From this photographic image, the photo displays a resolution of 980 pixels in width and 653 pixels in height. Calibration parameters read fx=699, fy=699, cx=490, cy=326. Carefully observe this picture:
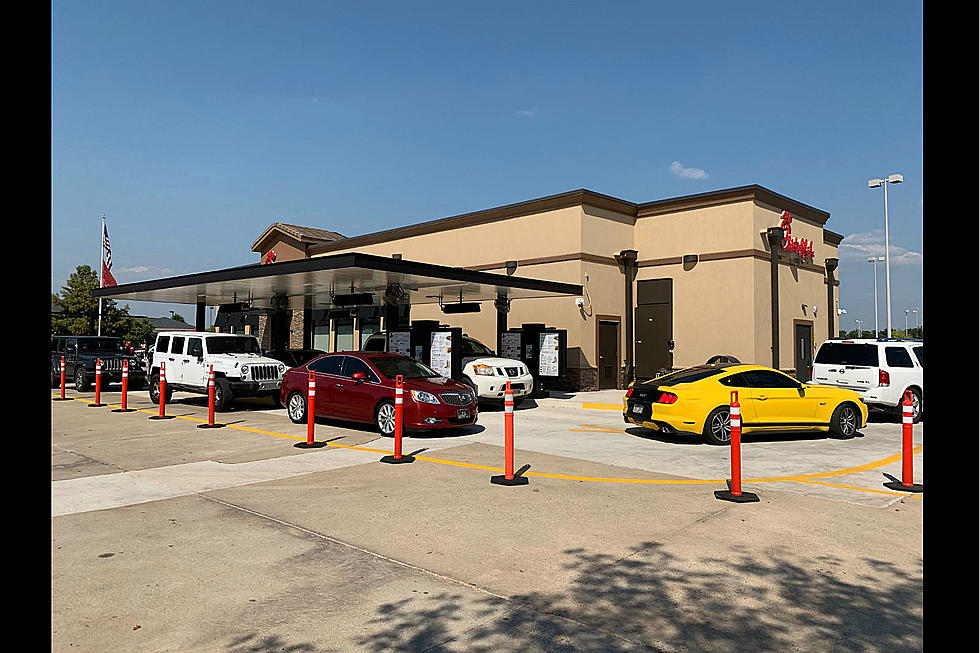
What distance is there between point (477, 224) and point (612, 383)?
8.50 m

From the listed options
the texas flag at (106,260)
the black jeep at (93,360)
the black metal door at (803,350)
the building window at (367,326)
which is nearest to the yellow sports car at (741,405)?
the black metal door at (803,350)

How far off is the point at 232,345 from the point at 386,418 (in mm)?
7790

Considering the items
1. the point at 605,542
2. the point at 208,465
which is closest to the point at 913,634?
the point at 605,542

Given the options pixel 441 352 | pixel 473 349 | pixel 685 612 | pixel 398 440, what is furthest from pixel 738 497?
pixel 473 349

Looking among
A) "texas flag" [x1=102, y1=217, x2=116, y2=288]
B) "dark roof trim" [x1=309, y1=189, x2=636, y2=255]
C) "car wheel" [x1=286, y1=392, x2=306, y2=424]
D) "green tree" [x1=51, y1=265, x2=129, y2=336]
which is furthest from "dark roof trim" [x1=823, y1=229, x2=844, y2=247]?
"green tree" [x1=51, y1=265, x2=129, y2=336]

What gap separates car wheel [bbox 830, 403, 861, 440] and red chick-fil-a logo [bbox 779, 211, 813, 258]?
12.8 meters

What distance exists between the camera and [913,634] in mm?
4387

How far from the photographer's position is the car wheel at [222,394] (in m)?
17.5

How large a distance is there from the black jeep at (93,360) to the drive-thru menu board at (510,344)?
12.5 meters

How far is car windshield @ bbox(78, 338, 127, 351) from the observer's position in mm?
25594

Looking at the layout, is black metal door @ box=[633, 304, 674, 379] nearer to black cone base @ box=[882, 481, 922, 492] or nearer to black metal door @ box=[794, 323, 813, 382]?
black metal door @ box=[794, 323, 813, 382]
